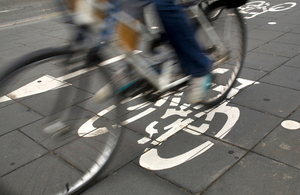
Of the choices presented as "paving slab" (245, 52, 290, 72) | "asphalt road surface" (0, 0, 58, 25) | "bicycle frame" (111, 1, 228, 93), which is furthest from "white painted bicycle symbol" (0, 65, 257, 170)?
"asphalt road surface" (0, 0, 58, 25)

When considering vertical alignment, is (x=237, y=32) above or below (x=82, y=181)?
above

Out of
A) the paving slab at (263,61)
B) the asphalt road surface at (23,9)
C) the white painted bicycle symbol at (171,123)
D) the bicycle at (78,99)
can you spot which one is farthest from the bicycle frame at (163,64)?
the asphalt road surface at (23,9)

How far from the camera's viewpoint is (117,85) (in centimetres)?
250

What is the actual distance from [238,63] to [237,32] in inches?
13.6

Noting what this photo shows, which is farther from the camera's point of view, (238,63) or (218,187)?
(238,63)

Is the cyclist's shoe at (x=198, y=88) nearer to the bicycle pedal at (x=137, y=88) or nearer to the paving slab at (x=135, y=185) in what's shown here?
the bicycle pedal at (x=137, y=88)

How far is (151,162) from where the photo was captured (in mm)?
2791

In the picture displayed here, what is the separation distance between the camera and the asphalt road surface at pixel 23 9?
9125 mm

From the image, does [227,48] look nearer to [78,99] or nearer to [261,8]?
[78,99]

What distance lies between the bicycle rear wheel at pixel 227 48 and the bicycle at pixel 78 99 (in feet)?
0.04

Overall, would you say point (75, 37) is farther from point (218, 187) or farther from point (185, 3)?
point (218, 187)

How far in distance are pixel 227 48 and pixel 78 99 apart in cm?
164

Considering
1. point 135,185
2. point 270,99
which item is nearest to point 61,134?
point 135,185

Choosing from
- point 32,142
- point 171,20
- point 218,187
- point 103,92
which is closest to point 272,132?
point 218,187
